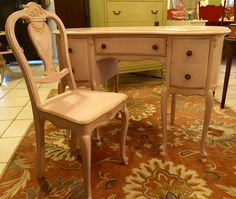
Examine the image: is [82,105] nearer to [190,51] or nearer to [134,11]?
[190,51]

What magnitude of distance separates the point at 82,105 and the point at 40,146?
1.15ft

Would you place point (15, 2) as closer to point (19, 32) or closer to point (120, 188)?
point (19, 32)

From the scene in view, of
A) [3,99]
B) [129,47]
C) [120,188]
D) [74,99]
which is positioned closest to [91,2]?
[3,99]

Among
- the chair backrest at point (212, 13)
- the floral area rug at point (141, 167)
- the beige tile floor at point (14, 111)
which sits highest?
the chair backrest at point (212, 13)

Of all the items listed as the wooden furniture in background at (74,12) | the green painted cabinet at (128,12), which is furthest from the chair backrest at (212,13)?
the wooden furniture in background at (74,12)

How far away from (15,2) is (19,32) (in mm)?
526

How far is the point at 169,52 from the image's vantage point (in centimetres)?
A: 148

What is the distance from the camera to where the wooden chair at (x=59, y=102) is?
3.80ft

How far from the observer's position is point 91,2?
10.2ft

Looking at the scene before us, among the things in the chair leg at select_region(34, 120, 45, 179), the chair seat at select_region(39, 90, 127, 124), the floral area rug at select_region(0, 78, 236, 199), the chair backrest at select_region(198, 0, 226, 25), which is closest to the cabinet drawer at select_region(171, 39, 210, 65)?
the chair seat at select_region(39, 90, 127, 124)

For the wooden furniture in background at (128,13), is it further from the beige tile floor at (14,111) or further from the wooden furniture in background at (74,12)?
the beige tile floor at (14,111)

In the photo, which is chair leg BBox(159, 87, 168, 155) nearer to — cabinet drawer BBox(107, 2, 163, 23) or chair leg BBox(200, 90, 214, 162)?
chair leg BBox(200, 90, 214, 162)

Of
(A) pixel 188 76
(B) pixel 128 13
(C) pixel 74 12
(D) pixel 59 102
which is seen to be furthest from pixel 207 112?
(C) pixel 74 12

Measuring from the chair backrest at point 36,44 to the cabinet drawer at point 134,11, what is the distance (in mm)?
1547
